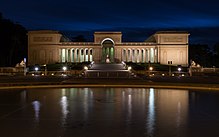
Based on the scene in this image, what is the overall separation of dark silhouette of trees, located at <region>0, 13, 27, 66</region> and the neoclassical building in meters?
2.99

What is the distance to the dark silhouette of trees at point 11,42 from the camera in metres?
77.6

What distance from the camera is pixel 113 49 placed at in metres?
94.1

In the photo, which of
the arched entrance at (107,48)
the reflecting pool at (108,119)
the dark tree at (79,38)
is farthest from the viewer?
the dark tree at (79,38)

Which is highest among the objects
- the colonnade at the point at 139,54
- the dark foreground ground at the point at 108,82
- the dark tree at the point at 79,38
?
the dark tree at the point at 79,38

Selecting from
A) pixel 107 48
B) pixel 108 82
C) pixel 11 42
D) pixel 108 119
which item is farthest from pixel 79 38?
pixel 108 119

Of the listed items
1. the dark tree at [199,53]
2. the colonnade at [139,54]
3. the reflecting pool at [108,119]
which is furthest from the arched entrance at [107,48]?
the reflecting pool at [108,119]

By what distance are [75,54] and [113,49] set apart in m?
9.09

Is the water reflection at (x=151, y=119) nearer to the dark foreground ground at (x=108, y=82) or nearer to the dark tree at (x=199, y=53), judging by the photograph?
the dark foreground ground at (x=108, y=82)

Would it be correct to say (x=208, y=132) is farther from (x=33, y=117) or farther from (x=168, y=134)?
(x=33, y=117)

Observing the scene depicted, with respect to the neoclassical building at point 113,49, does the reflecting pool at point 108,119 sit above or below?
below

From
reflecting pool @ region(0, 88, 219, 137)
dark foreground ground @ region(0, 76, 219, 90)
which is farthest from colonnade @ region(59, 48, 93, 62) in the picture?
reflecting pool @ region(0, 88, 219, 137)

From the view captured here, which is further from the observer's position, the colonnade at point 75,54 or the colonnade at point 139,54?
the colonnade at point 75,54

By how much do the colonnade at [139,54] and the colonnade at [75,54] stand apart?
836 centimetres

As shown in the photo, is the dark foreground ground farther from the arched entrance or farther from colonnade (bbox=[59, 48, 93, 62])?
the arched entrance
